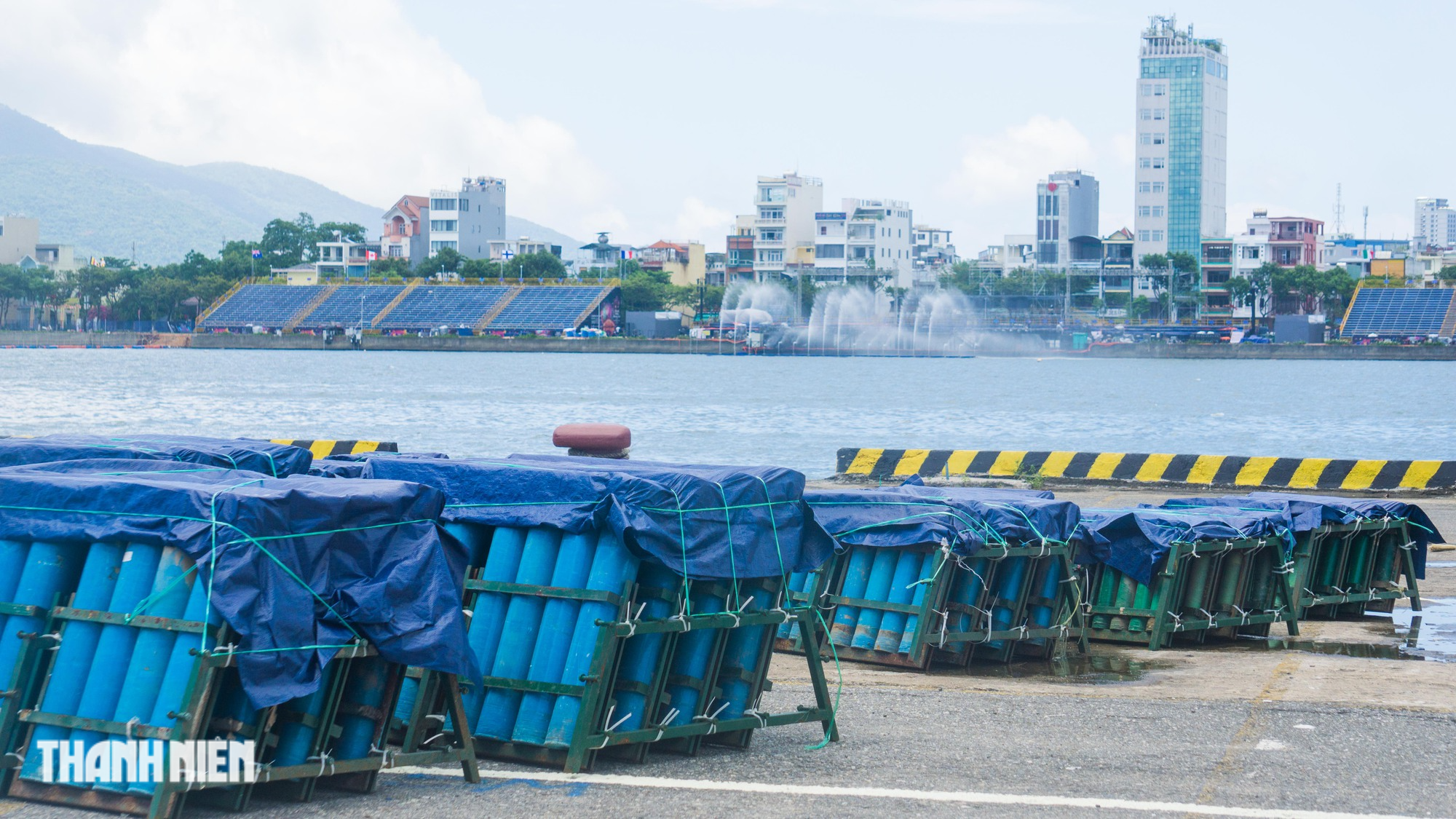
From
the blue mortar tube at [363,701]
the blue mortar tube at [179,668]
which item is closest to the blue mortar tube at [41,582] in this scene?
the blue mortar tube at [179,668]

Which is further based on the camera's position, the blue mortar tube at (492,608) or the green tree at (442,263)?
the green tree at (442,263)

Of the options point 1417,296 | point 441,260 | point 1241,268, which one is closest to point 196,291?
point 441,260

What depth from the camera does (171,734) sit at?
23.2 ft

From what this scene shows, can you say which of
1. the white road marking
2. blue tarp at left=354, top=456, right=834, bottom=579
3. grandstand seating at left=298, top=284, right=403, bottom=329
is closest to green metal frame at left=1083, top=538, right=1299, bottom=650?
blue tarp at left=354, top=456, right=834, bottom=579

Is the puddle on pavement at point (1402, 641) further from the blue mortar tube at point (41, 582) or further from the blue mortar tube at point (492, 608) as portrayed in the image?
the blue mortar tube at point (41, 582)

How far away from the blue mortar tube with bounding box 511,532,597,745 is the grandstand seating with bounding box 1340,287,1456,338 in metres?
177

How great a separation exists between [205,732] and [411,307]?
184 metres

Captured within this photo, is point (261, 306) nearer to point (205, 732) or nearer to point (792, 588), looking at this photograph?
point (792, 588)

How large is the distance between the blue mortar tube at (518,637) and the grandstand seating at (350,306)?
599 feet

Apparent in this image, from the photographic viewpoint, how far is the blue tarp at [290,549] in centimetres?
714

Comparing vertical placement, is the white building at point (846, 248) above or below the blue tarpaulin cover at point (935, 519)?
above

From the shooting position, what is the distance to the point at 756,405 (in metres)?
77.3

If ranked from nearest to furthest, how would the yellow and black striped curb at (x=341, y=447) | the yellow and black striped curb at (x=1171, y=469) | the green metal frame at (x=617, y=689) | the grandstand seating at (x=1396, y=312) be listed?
the green metal frame at (x=617, y=689), the yellow and black striped curb at (x=341, y=447), the yellow and black striped curb at (x=1171, y=469), the grandstand seating at (x=1396, y=312)

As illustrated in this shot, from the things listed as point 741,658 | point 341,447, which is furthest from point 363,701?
point 341,447
